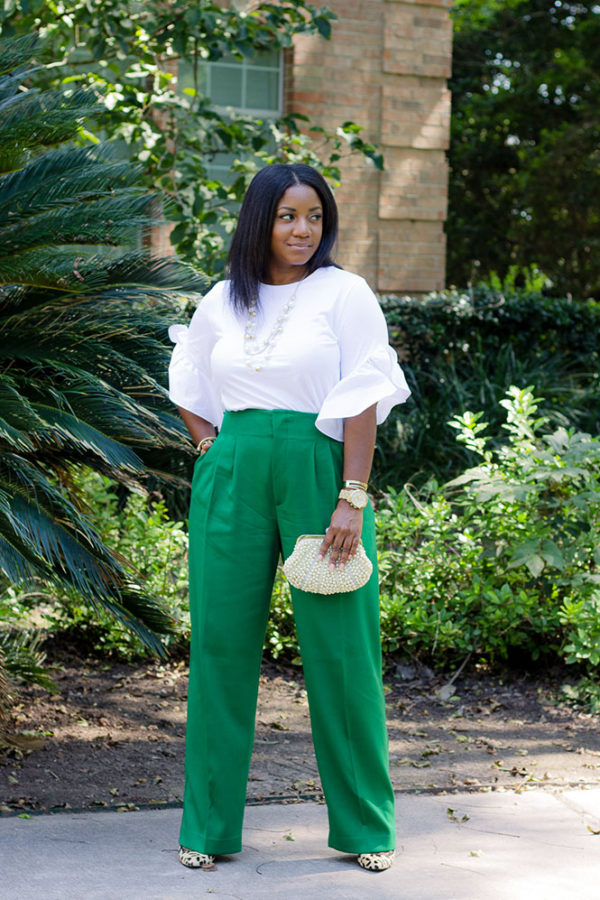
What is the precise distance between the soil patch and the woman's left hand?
1.20m

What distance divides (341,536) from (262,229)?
3.00 feet

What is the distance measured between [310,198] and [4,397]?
141 cm

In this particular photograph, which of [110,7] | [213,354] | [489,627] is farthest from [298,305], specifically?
[110,7]

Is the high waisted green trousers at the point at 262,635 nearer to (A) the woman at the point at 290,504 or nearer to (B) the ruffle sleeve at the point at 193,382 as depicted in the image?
(A) the woman at the point at 290,504

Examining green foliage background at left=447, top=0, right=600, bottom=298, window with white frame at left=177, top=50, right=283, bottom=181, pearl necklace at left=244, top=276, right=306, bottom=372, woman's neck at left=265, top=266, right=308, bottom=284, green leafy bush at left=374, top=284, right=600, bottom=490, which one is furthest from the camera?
green foliage background at left=447, top=0, right=600, bottom=298

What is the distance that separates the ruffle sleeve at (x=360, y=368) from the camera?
9.77 feet

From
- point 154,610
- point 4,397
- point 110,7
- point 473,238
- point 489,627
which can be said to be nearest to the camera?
point 4,397

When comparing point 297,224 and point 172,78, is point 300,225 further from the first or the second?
point 172,78

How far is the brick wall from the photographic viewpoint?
10.0 m

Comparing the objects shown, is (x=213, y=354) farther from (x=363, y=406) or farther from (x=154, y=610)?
(x=154, y=610)

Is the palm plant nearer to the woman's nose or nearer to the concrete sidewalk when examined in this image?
the concrete sidewalk

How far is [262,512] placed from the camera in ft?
10.2

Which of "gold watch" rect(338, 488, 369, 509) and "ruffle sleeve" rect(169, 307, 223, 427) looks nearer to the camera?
"gold watch" rect(338, 488, 369, 509)

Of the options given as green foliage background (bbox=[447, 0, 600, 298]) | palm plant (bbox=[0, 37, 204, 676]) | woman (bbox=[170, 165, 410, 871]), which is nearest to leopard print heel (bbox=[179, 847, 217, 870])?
woman (bbox=[170, 165, 410, 871])
